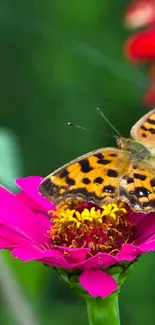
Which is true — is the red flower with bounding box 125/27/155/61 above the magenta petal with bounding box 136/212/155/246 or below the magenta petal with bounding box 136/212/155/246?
above

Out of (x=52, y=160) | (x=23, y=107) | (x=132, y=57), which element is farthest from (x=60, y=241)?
(x=23, y=107)

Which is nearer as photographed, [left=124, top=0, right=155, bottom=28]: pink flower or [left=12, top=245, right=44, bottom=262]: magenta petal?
[left=12, top=245, right=44, bottom=262]: magenta petal

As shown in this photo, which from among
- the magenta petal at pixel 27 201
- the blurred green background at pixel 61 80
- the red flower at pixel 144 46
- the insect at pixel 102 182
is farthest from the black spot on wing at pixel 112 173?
the blurred green background at pixel 61 80

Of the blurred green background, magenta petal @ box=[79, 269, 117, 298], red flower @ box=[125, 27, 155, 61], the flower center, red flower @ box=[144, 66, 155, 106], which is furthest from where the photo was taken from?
the blurred green background

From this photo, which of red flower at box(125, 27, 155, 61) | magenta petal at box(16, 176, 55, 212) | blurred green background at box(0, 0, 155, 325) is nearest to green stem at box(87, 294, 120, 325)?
magenta petal at box(16, 176, 55, 212)

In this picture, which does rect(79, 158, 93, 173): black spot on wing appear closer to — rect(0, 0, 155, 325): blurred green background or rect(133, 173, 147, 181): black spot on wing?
rect(133, 173, 147, 181): black spot on wing

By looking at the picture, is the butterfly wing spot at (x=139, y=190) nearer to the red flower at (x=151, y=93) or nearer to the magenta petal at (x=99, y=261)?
the magenta petal at (x=99, y=261)

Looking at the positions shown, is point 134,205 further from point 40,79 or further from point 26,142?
point 40,79
